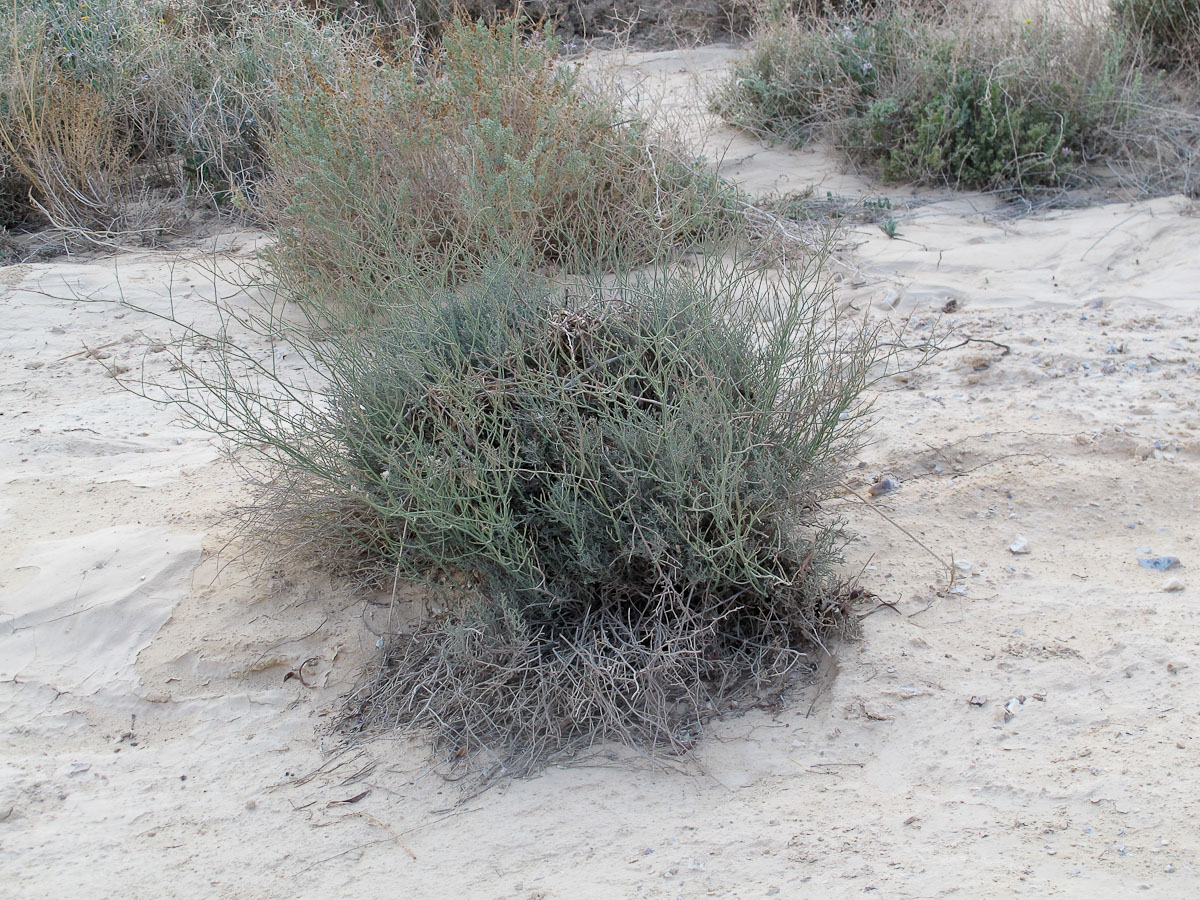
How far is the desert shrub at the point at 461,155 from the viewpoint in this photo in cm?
398

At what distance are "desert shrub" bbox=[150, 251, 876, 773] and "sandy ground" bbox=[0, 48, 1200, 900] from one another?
13cm

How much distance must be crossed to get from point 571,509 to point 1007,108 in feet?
14.1

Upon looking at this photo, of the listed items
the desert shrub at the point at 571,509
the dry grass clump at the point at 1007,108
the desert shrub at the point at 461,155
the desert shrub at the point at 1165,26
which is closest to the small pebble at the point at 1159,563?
the desert shrub at the point at 571,509

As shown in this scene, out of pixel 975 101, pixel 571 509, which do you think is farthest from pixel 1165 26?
pixel 571 509

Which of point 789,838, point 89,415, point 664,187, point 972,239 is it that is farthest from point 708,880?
point 972,239

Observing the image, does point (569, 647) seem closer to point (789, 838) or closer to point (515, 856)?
point (515, 856)

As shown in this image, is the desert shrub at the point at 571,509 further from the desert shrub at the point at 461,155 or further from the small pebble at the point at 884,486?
the desert shrub at the point at 461,155

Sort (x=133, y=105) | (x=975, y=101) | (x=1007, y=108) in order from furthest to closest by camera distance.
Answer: (x=133, y=105) → (x=975, y=101) → (x=1007, y=108)

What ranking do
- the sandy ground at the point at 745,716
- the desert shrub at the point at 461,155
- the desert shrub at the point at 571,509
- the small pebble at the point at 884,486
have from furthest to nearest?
the desert shrub at the point at 461,155
the small pebble at the point at 884,486
the desert shrub at the point at 571,509
the sandy ground at the point at 745,716

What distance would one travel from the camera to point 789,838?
183cm

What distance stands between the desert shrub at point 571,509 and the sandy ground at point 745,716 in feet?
0.41

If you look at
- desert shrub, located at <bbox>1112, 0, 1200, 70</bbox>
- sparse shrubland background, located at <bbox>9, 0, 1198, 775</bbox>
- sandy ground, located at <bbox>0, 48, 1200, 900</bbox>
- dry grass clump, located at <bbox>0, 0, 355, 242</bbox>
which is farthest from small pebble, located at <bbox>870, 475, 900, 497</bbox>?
desert shrub, located at <bbox>1112, 0, 1200, 70</bbox>

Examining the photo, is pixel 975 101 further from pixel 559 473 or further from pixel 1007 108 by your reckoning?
pixel 559 473

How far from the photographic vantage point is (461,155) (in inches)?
159
